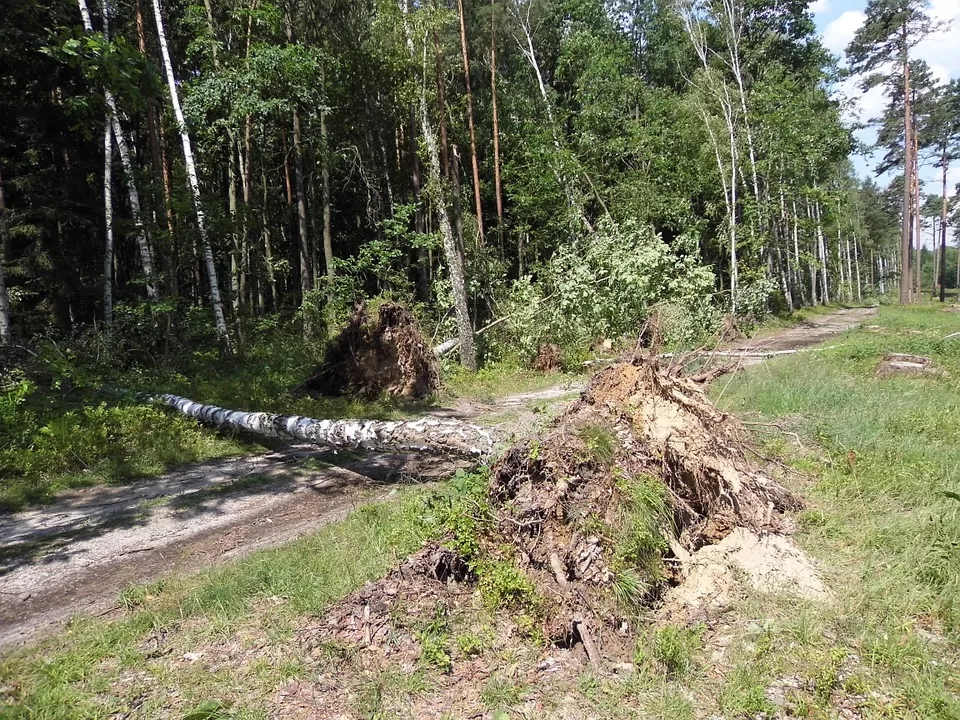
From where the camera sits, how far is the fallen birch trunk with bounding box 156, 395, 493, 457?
666cm

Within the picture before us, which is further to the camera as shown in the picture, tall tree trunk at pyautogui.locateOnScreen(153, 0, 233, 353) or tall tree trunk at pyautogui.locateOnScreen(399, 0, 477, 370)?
tall tree trunk at pyautogui.locateOnScreen(153, 0, 233, 353)

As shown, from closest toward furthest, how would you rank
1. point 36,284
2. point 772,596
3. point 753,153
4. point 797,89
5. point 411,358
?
1. point 772,596
2. point 411,358
3. point 36,284
4. point 753,153
5. point 797,89

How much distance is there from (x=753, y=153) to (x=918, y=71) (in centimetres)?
1567

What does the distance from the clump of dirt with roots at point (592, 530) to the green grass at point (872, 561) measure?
1.46ft

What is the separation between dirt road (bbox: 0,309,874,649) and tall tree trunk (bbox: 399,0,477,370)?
5697mm

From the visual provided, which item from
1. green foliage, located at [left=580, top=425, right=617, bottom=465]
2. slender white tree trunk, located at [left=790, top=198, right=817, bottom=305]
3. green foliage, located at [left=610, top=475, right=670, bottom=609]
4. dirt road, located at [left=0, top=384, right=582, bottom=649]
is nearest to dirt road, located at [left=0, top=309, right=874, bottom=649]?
dirt road, located at [left=0, top=384, right=582, bottom=649]

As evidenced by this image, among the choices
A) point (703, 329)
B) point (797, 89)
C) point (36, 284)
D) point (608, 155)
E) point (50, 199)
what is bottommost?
point (703, 329)

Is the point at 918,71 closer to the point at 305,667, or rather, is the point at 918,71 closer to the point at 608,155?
the point at 608,155

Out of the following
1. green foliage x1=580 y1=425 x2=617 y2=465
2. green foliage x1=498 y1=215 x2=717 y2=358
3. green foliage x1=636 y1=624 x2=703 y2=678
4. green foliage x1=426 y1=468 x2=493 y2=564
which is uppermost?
green foliage x1=498 y1=215 x2=717 y2=358

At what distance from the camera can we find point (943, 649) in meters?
3.24

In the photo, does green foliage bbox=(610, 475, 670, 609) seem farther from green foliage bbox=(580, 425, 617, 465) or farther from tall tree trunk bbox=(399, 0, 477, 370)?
tall tree trunk bbox=(399, 0, 477, 370)

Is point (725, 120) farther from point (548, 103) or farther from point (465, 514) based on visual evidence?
point (465, 514)

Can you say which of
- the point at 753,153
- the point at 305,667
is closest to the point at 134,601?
the point at 305,667

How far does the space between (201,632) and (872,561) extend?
4642mm
